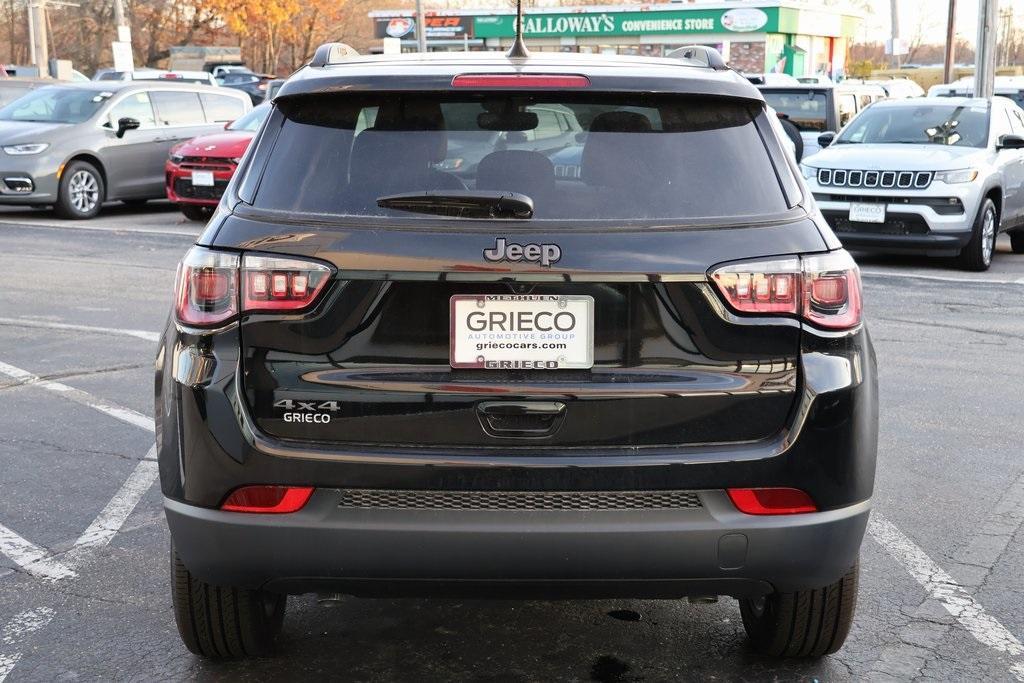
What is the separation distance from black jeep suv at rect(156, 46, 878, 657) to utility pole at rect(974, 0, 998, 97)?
18.7 m

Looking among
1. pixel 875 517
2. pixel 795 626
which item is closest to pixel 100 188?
pixel 875 517

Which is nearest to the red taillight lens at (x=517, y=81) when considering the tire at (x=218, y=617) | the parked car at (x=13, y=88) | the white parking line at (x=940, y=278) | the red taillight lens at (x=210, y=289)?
the red taillight lens at (x=210, y=289)

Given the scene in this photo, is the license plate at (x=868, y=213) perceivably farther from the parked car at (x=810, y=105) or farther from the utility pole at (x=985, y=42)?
the utility pole at (x=985, y=42)

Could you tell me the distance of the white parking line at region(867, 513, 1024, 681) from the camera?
387cm

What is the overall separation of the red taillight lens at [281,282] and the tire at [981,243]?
11.2 metres

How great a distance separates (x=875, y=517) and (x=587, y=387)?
8.30 feet

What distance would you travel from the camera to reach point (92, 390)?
7.16 m

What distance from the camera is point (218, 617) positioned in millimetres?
3521

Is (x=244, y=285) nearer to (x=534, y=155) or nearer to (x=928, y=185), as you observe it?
(x=534, y=155)

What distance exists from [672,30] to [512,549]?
189 feet

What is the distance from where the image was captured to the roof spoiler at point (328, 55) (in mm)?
3726

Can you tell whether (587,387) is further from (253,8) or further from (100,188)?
(253,8)

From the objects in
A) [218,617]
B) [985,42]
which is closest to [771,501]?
[218,617]

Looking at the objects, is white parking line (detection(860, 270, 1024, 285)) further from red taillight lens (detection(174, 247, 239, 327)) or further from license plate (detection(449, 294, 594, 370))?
red taillight lens (detection(174, 247, 239, 327))
